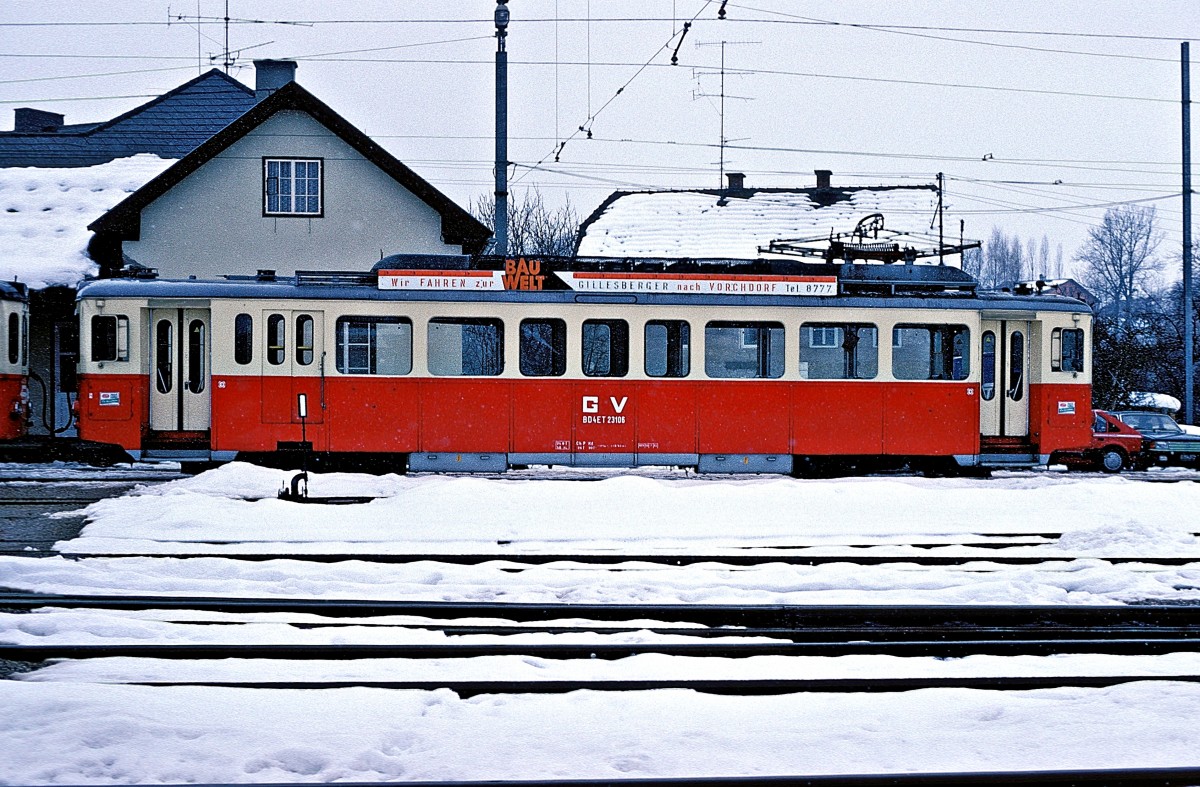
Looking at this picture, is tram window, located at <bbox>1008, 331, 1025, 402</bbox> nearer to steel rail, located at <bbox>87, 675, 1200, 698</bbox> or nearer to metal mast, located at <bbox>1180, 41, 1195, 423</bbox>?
metal mast, located at <bbox>1180, 41, 1195, 423</bbox>

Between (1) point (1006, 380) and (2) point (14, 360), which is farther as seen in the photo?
(2) point (14, 360)

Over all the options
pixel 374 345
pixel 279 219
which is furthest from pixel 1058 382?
pixel 279 219

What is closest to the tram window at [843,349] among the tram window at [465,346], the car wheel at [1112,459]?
the tram window at [465,346]

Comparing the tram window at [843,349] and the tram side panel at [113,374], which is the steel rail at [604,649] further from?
the tram side panel at [113,374]

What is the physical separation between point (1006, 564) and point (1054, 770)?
5.93 m

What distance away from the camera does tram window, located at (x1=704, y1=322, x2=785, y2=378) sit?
17.2 meters

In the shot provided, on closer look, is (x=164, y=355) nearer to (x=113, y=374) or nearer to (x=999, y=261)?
(x=113, y=374)

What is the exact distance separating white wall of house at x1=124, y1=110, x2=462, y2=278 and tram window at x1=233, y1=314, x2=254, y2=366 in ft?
28.0

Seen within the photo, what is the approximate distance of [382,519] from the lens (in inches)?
490

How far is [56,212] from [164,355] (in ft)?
38.0

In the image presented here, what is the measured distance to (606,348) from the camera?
1700 centimetres

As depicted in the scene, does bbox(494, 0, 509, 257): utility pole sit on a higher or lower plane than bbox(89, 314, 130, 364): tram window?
higher

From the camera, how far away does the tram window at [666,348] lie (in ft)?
55.9

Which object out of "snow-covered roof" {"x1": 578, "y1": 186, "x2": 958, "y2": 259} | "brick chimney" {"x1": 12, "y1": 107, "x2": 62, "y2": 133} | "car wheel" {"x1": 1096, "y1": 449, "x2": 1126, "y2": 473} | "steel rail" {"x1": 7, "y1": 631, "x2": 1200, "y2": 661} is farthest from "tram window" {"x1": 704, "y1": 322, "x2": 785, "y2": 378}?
"brick chimney" {"x1": 12, "y1": 107, "x2": 62, "y2": 133}
